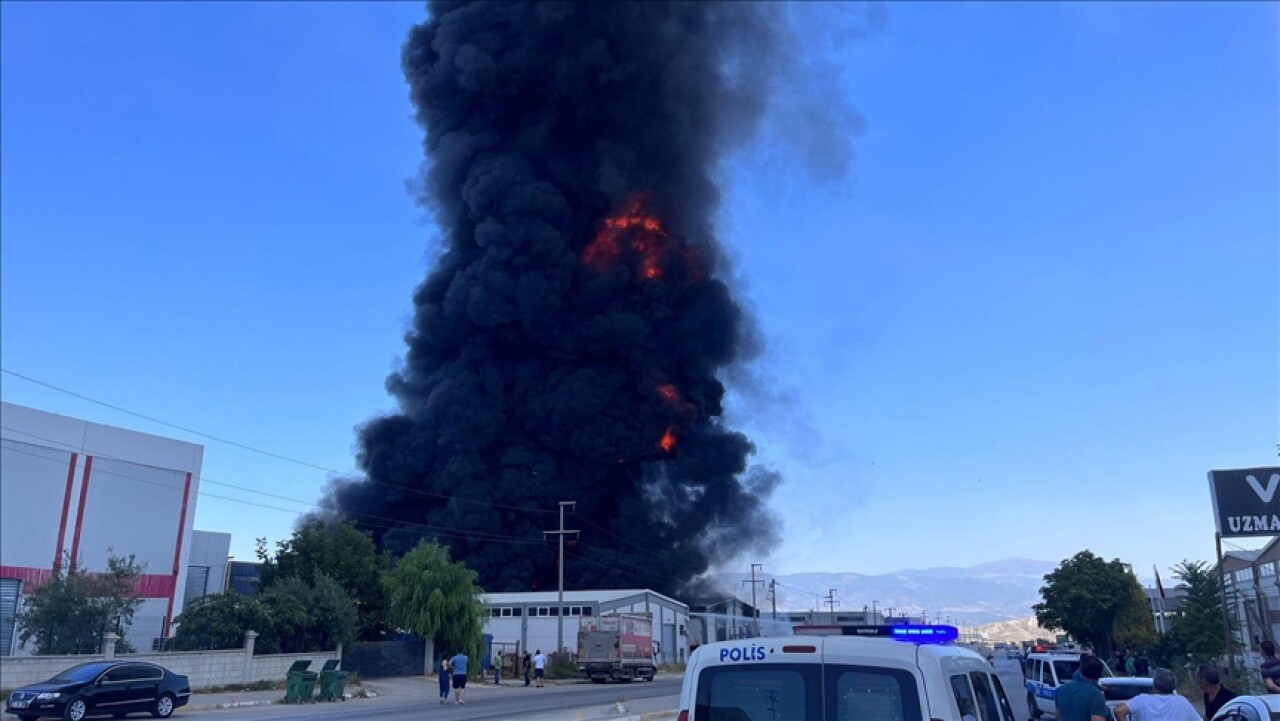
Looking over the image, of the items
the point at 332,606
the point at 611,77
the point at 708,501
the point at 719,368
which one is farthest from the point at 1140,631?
the point at 611,77

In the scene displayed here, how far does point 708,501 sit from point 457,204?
2774cm

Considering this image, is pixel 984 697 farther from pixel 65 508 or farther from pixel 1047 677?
pixel 65 508

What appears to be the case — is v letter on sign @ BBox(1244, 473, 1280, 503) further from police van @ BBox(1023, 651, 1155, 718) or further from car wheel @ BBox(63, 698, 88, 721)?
car wheel @ BBox(63, 698, 88, 721)

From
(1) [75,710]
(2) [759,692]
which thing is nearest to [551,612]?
(1) [75,710]

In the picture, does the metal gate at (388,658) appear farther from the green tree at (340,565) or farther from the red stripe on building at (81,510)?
the red stripe on building at (81,510)

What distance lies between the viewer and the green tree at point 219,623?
29.0 metres

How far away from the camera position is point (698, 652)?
5375 mm

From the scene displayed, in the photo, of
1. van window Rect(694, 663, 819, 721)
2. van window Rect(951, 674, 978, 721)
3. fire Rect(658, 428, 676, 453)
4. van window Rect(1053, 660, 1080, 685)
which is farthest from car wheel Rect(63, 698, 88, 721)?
fire Rect(658, 428, 676, 453)

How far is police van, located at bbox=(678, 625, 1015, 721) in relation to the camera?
4711 mm

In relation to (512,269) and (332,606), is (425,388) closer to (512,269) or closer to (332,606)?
(512,269)

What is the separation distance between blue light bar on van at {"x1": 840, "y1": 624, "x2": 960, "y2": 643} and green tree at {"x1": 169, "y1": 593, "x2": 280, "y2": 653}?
1100 inches

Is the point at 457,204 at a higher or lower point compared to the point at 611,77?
lower

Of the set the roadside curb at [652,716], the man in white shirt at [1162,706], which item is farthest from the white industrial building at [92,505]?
the man in white shirt at [1162,706]

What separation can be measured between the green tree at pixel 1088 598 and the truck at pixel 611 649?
23.0m
